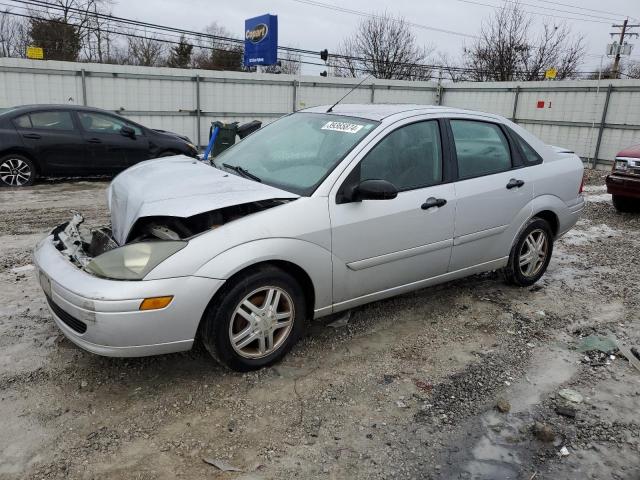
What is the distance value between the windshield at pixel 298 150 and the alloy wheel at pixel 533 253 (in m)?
2.09

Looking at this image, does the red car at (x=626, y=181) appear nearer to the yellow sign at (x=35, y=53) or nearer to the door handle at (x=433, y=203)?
the door handle at (x=433, y=203)

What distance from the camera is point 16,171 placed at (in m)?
8.98

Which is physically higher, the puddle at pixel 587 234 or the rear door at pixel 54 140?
the rear door at pixel 54 140

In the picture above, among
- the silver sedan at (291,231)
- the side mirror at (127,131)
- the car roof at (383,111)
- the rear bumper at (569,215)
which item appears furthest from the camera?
the side mirror at (127,131)

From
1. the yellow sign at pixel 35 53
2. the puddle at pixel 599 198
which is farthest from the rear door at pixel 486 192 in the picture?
the yellow sign at pixel 35 53

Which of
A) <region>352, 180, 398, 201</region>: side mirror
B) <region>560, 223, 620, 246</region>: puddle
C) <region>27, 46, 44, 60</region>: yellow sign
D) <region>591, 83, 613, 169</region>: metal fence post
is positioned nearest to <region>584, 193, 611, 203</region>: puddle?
<region>560, 223, 620, 246</region>: puddle

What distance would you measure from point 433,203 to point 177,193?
1835 mm

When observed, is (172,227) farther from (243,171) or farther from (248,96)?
(248,96)

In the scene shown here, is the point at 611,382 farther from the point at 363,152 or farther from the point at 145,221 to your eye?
the point at 145,221

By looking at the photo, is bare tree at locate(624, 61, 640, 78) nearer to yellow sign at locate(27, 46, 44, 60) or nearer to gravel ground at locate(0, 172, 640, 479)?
yellow sign at locate(27, 46, 44, 60)

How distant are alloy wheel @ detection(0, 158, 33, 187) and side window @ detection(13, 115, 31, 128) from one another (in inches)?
22.7

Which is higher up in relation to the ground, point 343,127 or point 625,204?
point 343,127

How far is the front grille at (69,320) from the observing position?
9.55 feet

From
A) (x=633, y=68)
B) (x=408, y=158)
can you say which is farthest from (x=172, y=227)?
(x=633, y=68)
